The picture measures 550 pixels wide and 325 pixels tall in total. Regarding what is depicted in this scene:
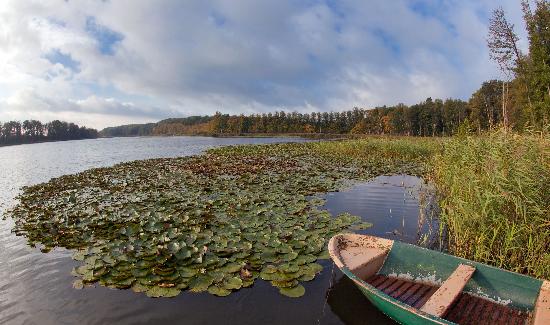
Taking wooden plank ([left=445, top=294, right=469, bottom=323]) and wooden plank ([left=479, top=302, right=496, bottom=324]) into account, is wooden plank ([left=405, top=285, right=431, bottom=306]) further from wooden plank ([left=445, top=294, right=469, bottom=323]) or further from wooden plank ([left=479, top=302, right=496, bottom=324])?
wooden plank ([left=479, top=302, right=496, bottom=324])

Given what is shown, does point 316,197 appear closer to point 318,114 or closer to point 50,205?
point 50,205

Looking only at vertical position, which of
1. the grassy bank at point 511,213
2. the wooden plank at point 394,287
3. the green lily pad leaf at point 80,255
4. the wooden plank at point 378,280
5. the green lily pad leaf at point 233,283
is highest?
the grassy bank at point 511,213

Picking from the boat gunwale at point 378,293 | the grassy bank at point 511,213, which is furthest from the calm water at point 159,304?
the grassy bank at point 511,213

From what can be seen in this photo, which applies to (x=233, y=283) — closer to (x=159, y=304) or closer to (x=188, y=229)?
(x=159, y=304)

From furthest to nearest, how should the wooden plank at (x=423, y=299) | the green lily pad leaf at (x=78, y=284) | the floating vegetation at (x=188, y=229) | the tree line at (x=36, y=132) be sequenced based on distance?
the tree line at (x=36, y=132)
the floating vegetation at (x=188, y=229)
the green lily pad leaf at (x=78, y=284)
the wooden plank at (x=423, y=299)

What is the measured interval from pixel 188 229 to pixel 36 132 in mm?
155577

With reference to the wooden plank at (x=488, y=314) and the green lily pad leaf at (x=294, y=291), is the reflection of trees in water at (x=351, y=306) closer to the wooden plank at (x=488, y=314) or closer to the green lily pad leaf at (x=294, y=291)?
the green lily pad leaf at (x=294, y=291)

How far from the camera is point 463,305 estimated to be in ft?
16.3

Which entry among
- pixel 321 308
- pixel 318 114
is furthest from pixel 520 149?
pixel 318 114

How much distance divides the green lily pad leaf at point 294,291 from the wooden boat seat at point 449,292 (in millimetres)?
2020

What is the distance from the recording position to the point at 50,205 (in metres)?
11.8

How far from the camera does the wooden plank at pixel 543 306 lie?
3979 millimetres

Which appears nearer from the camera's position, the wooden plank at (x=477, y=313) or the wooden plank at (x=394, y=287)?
the wooden plank at (x=477, y=313)

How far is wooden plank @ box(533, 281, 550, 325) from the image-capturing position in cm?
398
